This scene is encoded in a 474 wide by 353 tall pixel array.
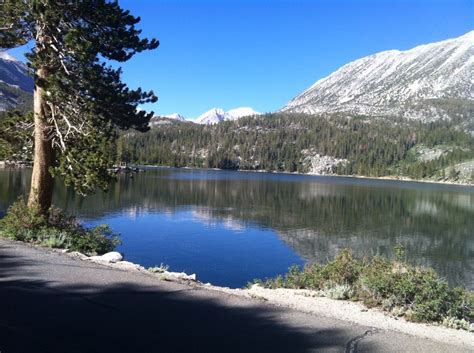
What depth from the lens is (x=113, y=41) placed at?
18.8 meters

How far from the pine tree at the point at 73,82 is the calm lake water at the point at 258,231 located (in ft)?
36.2

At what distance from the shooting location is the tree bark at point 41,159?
18625mm

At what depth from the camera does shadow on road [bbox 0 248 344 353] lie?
738cm

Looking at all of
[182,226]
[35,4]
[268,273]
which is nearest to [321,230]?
[182,226]

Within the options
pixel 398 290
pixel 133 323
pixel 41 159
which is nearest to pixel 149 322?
pixel 133 323

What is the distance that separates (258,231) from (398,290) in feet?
111

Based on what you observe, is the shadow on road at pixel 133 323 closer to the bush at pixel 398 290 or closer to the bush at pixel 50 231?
the bush at pixel 398 290

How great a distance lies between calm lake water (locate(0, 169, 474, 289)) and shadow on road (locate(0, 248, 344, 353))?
9.91 metres

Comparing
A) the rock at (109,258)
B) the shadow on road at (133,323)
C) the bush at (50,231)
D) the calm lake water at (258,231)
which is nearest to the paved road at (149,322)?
the shadow on road at (133,323)

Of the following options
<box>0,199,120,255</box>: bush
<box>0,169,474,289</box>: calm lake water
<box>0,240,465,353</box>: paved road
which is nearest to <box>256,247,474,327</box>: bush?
<box>0,240,465,353</box>: paved road

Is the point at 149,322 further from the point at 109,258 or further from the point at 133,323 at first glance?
the point at 109,258

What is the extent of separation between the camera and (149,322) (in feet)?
28.3

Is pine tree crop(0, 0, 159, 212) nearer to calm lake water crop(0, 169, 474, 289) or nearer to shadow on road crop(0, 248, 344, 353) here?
shadow on road crop(0, 248, 344, 353)

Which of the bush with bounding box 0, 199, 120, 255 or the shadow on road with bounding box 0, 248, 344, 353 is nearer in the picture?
the shadow on road with bounding box 0, 248, 344, 353
